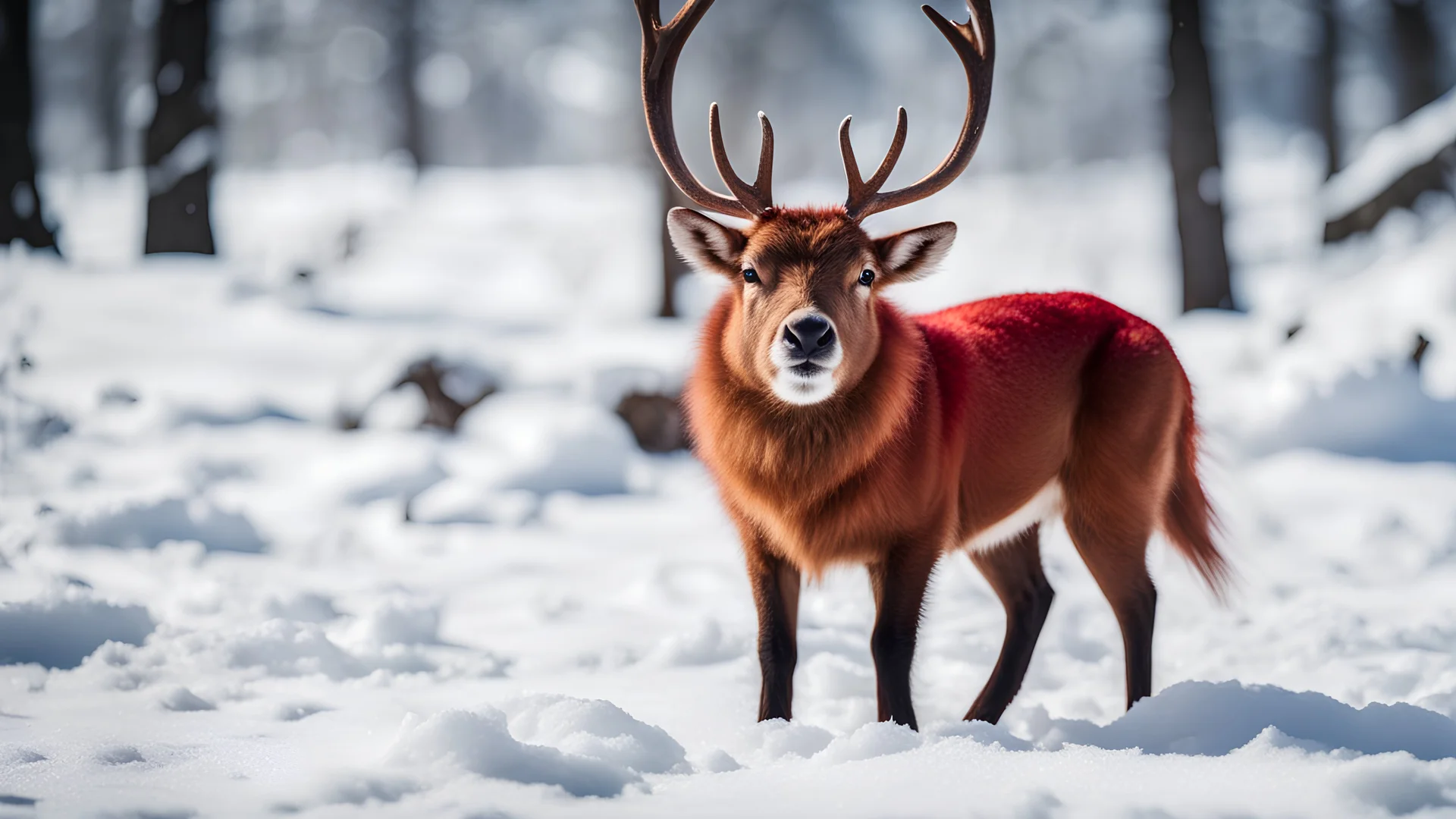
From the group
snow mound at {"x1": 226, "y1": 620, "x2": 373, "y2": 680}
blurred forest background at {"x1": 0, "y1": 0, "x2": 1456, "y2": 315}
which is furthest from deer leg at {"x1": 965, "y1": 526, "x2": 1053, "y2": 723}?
blurred forest background at {"x1": 0, "y1": 0, "x2": 1456, "y2": 315}

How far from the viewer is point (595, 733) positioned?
2.89m

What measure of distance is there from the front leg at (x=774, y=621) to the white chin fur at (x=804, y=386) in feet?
1.53

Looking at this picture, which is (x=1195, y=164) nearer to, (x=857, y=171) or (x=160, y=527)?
(x=857, y=171)

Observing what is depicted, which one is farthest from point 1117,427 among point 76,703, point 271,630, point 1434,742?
point 76,703

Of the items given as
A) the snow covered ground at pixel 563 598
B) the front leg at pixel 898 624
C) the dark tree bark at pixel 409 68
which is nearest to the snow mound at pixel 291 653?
the snow covered ground at pixel 563 598

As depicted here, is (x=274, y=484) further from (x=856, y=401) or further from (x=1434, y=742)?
(x=1434, y=742)

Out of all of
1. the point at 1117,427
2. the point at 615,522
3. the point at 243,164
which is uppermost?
the point at 243,164

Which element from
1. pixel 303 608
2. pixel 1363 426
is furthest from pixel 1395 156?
pixel 303 608

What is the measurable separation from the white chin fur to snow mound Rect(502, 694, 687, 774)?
1.01m

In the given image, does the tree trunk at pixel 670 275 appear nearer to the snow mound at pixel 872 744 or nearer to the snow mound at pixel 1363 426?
the snow mound at pixel 1363 426

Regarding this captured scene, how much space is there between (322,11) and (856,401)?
89.4ft

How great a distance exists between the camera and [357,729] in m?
3.23

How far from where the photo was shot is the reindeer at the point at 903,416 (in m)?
3.35

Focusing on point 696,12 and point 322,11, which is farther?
point 322,11
